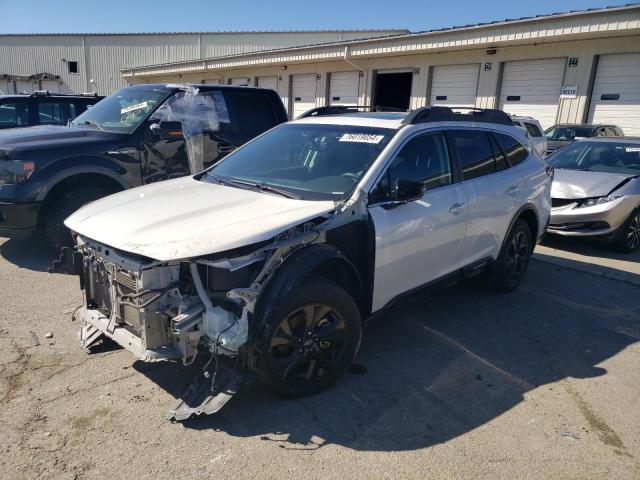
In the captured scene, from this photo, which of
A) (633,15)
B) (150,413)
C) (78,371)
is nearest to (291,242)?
(150,413)

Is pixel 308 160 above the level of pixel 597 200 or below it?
above

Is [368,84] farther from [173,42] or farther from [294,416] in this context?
[173,42]

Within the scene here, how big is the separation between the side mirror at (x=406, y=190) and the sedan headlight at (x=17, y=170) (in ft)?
13.0

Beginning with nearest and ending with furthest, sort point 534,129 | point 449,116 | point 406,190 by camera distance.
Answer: point 406,190 → point 449,116 → point 534,129

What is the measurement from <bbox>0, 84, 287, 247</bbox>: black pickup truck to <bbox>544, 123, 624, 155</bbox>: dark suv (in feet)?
28.1

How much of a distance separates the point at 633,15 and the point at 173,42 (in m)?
36.8

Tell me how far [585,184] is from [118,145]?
6492 millimetres

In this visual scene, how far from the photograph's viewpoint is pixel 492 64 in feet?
50.9

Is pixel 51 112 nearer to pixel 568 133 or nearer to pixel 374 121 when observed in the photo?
pixel 374 121

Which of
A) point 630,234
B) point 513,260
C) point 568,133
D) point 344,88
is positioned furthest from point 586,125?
point 344,88

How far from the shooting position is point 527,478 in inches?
104

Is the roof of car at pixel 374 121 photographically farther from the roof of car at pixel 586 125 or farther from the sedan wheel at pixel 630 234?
the roof of car at pixel 586 125

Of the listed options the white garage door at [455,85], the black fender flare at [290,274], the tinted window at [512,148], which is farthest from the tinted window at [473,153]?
the white garage door at [455,85]

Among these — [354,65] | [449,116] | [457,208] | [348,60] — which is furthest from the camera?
[354,65]
